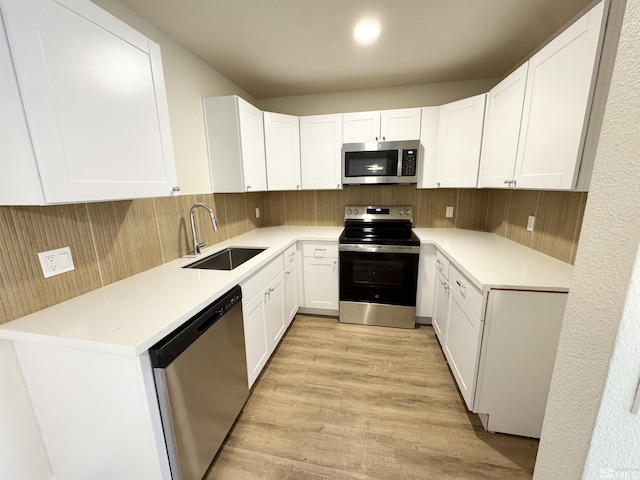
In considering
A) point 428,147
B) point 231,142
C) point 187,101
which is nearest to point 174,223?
point 231,142

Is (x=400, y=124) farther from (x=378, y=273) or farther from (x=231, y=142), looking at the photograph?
(x=231, y=142)

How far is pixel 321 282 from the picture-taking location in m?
2.69

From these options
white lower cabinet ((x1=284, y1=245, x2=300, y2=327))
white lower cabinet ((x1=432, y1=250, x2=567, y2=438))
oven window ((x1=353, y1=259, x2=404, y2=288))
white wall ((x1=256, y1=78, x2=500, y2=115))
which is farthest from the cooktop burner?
white lower cabinet ((x1=432, y1=250, x2=567, y2=438))

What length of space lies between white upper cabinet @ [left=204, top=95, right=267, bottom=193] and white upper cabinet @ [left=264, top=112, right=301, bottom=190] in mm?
228

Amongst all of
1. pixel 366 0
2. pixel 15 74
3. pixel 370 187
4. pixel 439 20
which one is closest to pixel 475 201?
pixel 370 187

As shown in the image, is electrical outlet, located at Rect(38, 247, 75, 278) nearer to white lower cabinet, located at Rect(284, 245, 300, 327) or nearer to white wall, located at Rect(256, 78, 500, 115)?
white lower cabinet, located at Rect(284, 245, 300, 327)

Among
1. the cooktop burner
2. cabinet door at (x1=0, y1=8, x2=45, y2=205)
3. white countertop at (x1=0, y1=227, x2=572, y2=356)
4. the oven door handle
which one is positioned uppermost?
cabinet door at (x1=0, y1=8, x2=45, y2=205)

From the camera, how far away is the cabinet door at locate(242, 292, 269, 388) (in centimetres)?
164

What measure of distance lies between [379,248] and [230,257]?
4.42 feet

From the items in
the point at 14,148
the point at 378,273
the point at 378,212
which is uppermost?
the point at 14,148

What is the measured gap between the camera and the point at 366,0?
1.45 metres

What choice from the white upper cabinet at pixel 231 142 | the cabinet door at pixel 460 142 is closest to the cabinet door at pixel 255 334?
the white upper cabinet at pixel 231 142

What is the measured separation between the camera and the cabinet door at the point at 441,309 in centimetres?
204

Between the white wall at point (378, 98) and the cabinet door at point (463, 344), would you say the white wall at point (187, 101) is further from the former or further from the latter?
the cabinet door at point (463, 344)
